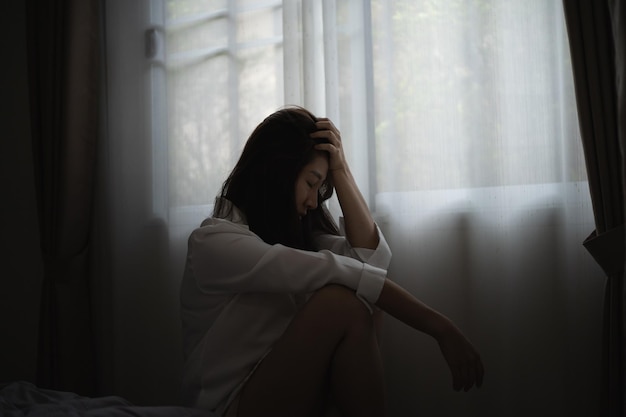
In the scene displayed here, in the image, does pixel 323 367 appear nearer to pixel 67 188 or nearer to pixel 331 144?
pixel 331 144

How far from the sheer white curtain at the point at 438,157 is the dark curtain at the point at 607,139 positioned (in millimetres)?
98

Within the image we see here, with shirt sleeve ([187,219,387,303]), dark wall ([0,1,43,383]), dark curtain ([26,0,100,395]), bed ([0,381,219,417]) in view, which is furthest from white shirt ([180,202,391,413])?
dark wall ([0,1,43,383])

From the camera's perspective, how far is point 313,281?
1.24 meters

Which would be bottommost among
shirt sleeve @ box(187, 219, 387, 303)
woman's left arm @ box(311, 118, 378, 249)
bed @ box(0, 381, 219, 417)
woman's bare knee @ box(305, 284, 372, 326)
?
bed @ box(0, 381, 219, 417)

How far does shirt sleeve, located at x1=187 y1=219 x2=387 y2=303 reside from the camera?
4.03ft

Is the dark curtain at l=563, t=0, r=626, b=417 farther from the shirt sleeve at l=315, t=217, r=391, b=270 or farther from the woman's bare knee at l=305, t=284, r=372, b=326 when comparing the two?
the woman's bare knee at l=305, t=284, r=372, b=326

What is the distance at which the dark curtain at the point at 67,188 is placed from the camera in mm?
2229

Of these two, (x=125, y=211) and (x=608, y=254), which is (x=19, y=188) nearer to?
(x=125, y=211)

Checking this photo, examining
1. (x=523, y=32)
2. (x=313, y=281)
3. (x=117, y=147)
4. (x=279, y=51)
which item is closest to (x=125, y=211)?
(x=117, y=147)

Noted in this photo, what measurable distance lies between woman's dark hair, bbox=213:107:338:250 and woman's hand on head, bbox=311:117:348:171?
0.08ft

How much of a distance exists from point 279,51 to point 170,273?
0.91 m

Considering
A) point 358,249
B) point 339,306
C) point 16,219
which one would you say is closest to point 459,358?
point 339,306

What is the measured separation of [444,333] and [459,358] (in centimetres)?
6

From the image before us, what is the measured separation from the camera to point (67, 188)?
2.22 metres
